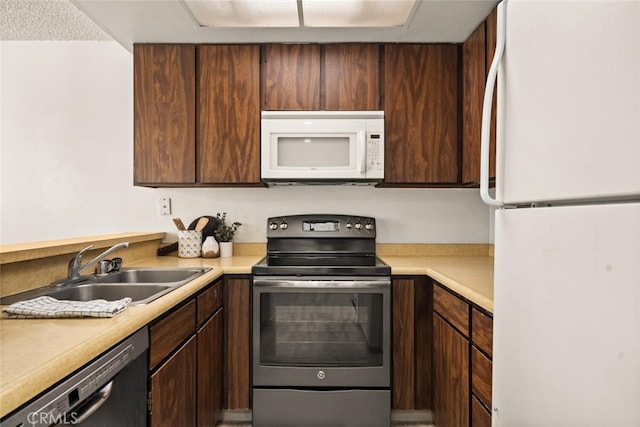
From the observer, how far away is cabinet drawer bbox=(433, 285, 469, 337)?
1.52 m

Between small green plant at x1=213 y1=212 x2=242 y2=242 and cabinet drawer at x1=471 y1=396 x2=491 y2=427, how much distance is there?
1698 millimetres

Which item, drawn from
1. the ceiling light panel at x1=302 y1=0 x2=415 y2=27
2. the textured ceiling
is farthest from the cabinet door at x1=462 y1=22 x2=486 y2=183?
the textured ceiling

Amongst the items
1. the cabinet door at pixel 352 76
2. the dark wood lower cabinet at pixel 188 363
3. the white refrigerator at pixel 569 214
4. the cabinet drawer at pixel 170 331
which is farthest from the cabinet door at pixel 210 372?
the cabinet door at pixel 352 76

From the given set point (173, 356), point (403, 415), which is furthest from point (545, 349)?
point (403, 415)

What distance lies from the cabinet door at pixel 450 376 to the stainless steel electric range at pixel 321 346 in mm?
250

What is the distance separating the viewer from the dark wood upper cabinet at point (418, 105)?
7.30 ft

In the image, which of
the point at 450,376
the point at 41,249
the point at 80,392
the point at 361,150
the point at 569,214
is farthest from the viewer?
the point at 361,150

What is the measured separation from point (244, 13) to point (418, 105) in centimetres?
113

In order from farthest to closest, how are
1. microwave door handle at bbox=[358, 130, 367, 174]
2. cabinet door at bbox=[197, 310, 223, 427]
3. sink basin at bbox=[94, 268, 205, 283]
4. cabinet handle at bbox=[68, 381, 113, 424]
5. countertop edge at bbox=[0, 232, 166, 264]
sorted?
microwave door handle at bbox=[358, 130, 367, 174] < sink basin at bbox=[94, 268, 205, 283] < cabinet door at bbox=[197, 310, 223, 427] < countertop edge at bbox=[0, 232, 166, 264] < cabinet handle at bbox=[68, 381, 113, 424]

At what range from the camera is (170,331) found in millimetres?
1331

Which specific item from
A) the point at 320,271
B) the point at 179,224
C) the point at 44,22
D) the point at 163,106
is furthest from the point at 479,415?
the point at 44,22

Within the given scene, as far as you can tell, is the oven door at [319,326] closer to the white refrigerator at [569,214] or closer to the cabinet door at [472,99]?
the cabinet door at [472,99]

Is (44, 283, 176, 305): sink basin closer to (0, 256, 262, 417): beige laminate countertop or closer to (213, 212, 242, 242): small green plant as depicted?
(0, 256, 262, 417): beige laminate countertop

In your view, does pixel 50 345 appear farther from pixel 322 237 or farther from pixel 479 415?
pixel 322 237
